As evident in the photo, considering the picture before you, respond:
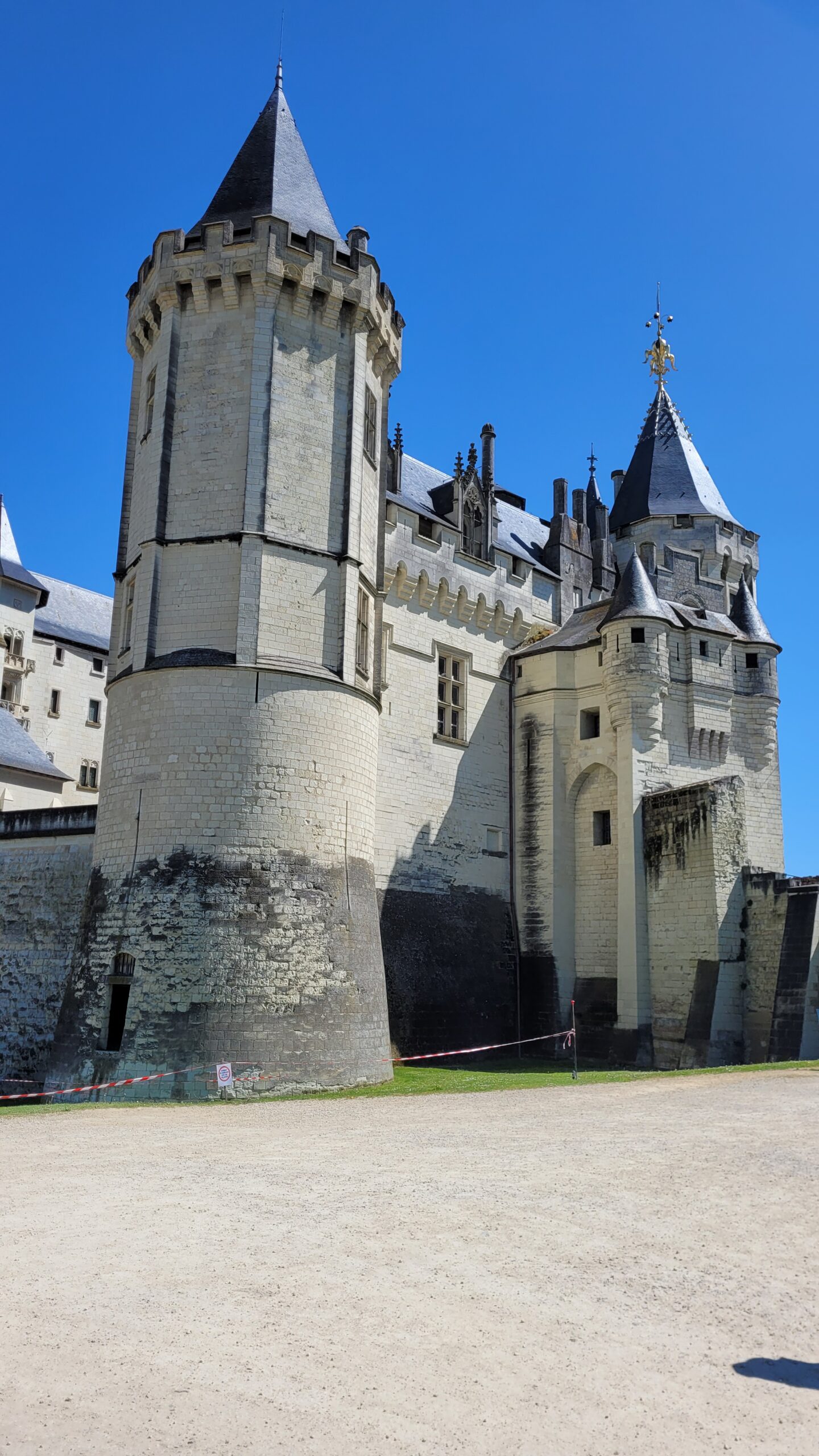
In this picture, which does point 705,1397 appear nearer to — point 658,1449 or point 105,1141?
point 658,1449

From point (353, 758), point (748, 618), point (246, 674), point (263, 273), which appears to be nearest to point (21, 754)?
point (246, 674)

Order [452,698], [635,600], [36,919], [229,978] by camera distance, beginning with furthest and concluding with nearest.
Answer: [452,698], [635,600], [36,919], [229,978]

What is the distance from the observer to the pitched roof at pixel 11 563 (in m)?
37.0

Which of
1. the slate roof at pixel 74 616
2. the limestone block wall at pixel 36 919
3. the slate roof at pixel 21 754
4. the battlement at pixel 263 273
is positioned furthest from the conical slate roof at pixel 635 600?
the slate roof at pixel 74 616

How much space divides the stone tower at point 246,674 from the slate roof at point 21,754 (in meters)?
9.47

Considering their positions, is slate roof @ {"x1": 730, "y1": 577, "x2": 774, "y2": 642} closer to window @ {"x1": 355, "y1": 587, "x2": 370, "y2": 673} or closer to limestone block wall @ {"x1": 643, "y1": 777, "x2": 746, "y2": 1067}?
limestone block wall @ {"x1": 643, "y1": 777, "x2": 746, "y2": 1067}

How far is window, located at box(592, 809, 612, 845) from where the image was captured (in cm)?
2625

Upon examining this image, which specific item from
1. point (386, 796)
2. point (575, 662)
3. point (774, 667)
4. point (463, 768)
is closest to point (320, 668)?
point (386, 796)

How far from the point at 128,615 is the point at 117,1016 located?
280 inches

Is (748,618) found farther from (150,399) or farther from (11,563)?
(11,563)

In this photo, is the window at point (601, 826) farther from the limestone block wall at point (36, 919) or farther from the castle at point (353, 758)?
the limestone block wall at point (36, 919)

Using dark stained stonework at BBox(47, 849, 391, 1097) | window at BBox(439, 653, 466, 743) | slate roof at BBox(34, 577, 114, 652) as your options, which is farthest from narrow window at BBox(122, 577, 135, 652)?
slate roof at BBox(34, 577, 114, 652)

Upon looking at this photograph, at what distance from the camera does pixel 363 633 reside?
2059 cm

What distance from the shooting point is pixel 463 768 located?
86.2 feet
